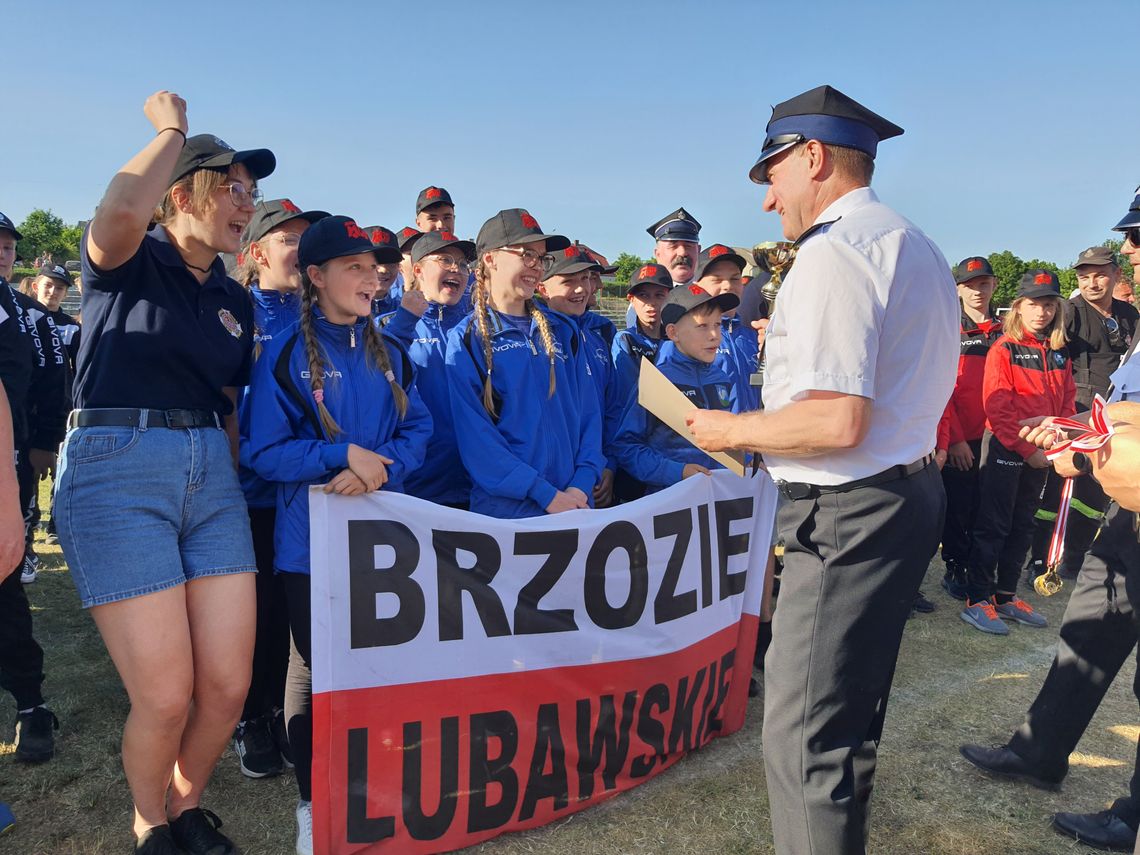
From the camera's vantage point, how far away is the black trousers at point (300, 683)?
9.34 feet

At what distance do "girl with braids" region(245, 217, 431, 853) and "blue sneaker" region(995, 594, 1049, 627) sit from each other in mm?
5024

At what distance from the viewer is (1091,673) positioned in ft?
10.8

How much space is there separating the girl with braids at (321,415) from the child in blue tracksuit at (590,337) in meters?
1.10

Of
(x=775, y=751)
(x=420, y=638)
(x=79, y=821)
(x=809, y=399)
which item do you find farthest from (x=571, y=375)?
(x=79, y=821)

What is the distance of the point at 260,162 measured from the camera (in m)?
2.72

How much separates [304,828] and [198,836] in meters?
0.36

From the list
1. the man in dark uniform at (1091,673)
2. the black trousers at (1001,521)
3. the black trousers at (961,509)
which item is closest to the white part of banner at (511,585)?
the man in dark uniform at (1091,673)

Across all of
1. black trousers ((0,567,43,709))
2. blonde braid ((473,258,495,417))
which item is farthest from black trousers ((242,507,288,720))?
blonde braid ((473,258,495,417))

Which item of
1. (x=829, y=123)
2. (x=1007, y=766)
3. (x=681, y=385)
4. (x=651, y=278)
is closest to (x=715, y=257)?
(x=651, y=278)

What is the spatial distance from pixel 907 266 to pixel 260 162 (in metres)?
2.19

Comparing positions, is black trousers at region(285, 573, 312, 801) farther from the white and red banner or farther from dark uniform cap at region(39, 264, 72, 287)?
dark uniform cap at region(39, 264, 72, 287)

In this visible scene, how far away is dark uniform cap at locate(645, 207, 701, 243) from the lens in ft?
22.1

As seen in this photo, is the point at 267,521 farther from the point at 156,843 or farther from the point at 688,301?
the point at 688,301

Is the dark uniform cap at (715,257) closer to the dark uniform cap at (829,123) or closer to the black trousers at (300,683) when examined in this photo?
the dark uniform cap at (829,123)
